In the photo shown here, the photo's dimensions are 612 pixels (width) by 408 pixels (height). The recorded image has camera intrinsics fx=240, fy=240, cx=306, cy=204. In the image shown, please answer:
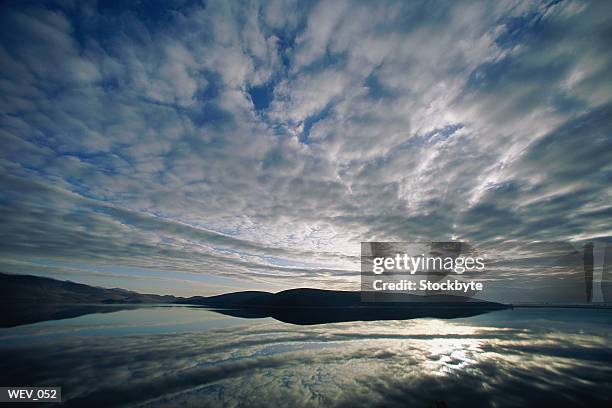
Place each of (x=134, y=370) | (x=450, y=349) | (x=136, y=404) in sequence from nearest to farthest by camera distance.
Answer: (x=136, y=404), (x=134, y=370), (x=450, y=349)

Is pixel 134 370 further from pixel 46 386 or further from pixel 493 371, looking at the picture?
pixel 493 371

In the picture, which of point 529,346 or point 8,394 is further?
point 529,346

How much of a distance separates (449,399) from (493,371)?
31.3 feet

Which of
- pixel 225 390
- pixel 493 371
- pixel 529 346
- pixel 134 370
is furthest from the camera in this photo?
pixel 529 346

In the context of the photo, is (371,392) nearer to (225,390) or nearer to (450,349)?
(225,390)

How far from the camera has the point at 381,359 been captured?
23.1 meters

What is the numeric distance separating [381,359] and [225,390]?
49.7ft

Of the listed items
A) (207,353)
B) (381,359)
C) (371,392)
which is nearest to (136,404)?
(207,353)

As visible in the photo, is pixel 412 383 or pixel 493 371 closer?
pixel 412 383

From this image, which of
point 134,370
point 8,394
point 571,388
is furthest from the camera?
point 134,370

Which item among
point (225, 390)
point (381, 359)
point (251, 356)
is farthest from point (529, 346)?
point (225, 390)

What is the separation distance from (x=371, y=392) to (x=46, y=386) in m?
20.4

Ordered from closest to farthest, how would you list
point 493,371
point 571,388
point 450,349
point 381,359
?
point 571,388 < point 493,371 < point 381,359 < point 450,349

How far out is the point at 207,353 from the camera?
2380 cm
